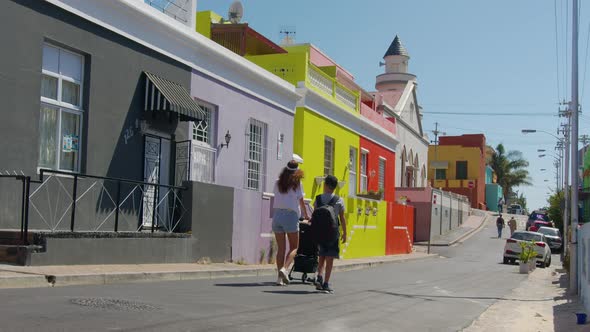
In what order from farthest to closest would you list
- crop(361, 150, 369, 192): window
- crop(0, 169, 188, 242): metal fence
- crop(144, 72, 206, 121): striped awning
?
1. crop(361, 150, 369, 192): window
2. crop(144, 72, 206, 121): striped awning
3. crop(0, 169, 188, 242): metal fence

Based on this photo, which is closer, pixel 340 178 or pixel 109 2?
pixel 109 2

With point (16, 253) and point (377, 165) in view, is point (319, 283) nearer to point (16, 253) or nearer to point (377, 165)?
point (16, 253)

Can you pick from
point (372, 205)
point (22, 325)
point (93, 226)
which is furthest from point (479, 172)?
point (22, 325)

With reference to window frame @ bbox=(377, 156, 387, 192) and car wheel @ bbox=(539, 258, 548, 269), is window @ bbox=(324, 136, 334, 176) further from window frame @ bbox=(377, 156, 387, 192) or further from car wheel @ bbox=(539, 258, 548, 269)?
car wheel @ bbox=(539, 258, 548, 269)

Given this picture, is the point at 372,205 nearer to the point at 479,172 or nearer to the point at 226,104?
the point at 226,104

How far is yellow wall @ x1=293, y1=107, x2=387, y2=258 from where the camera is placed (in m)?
22.1

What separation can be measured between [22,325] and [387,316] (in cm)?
412

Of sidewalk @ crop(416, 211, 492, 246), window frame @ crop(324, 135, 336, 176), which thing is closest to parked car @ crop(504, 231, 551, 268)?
window frame @ crop(324, 135, 336, 176)

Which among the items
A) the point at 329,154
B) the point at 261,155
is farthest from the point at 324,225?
the point at 329,154

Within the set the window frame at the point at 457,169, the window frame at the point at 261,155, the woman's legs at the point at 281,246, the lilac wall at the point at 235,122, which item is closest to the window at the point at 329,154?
the lilac wall at the point at 235,122

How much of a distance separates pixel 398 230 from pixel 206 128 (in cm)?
1766

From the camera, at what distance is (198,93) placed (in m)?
16.0

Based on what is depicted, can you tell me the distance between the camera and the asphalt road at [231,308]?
19.8 ft

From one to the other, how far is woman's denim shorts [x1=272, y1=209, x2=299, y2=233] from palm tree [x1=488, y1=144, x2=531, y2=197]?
8508cm
